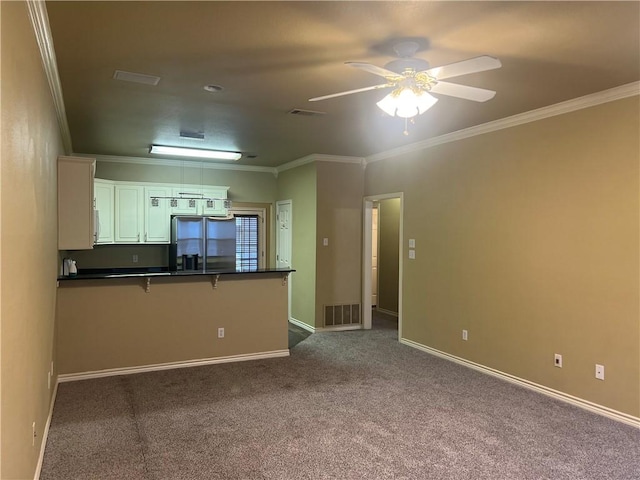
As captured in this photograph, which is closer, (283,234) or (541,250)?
(541,250)

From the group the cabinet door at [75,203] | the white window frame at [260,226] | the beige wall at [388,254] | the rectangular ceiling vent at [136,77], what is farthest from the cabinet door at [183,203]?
the rectangular ceiling vent at [136,77]

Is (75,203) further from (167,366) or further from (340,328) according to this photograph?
(340,328)

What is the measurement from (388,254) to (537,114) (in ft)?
14.6

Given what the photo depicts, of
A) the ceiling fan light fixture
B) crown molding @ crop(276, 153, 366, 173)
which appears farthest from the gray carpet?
crown molding @ crop(276, 153, 366, 173)

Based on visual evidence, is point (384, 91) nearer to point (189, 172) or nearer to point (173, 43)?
point (173, 43)

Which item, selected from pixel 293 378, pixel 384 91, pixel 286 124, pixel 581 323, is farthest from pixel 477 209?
pixel 293 378

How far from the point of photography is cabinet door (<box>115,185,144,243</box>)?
6.79 m

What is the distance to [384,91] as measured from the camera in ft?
12.0

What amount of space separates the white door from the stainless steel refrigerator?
85cm

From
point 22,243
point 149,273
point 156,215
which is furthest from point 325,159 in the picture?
point 22,243

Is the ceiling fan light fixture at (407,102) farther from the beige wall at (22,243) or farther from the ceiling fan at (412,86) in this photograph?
the beige wall at (22,243)

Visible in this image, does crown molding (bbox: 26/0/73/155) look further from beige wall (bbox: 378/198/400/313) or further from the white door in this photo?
beige wall (bbox: 378/198/400/313)

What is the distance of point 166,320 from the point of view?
189 inches

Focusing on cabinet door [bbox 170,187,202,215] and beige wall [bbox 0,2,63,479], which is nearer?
beige wall [bbox 0,2,63,479]
